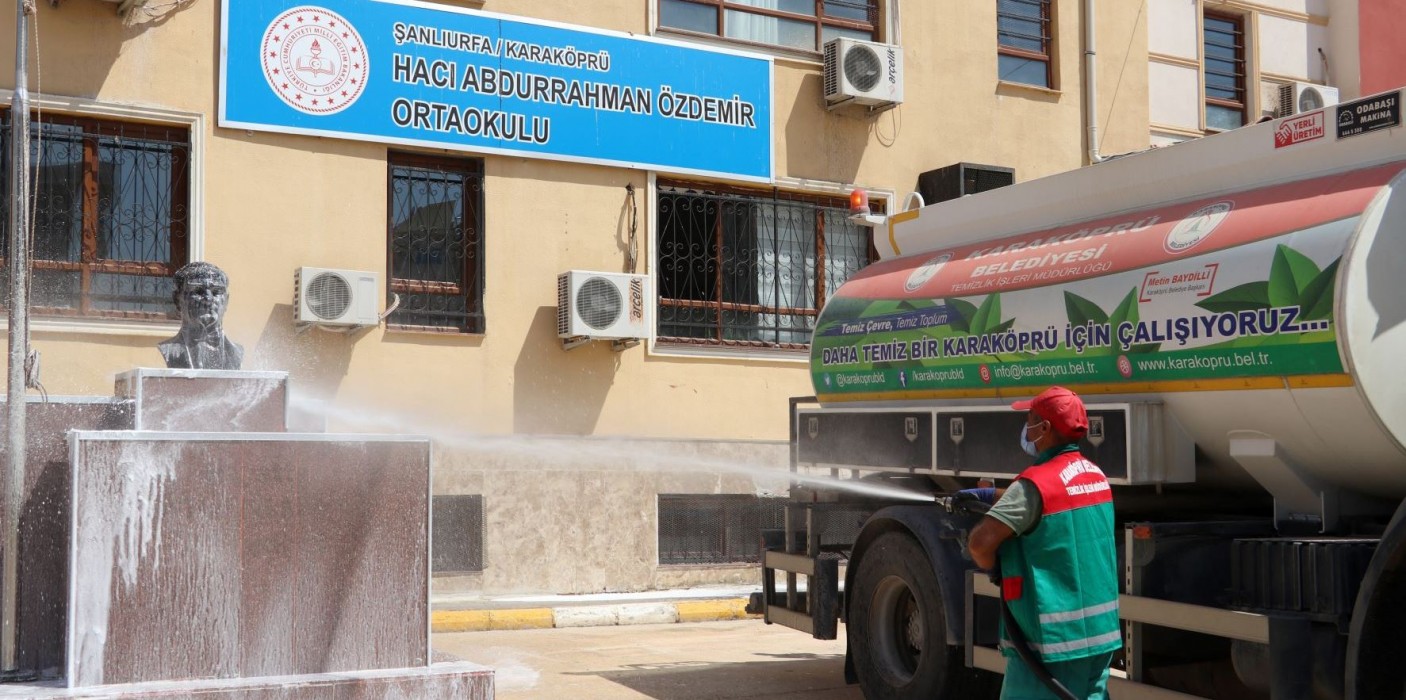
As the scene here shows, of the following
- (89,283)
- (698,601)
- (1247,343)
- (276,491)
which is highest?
(89,283)

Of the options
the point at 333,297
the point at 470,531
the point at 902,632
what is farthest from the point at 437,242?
the point at 902,632

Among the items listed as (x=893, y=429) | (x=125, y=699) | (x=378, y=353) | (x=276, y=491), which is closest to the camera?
(x=125, y=699)

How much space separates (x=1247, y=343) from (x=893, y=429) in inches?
102

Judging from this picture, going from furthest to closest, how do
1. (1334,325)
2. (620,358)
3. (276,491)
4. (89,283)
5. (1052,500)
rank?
1. (620,358)
2. (89,283)
3. (276,491)
4. (1334,325)
5. (1052,500)

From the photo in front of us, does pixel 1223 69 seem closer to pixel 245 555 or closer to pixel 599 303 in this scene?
pixel 599 303

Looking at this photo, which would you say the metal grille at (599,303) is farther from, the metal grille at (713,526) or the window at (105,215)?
the window at (105,215)

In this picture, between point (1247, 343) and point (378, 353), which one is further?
point (378, 353)

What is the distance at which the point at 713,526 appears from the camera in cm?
1459

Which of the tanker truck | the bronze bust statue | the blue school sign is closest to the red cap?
the tanker truck

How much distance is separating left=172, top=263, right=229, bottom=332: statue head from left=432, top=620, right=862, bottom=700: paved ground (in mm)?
2653

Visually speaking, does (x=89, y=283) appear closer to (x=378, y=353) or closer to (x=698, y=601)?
(x=378, y=353)

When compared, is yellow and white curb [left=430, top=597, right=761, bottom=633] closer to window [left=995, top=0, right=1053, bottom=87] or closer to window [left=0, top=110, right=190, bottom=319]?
window [left=0, top=110, right=190, bottom=319]

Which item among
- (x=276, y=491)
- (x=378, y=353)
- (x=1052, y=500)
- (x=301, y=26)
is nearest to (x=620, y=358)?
(x=378, y=353)

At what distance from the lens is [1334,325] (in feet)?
19.4
